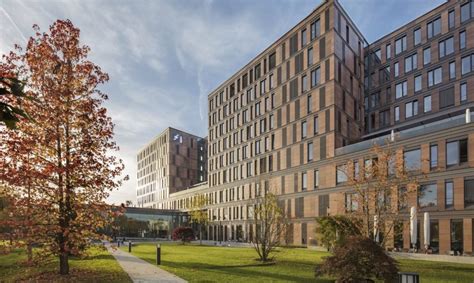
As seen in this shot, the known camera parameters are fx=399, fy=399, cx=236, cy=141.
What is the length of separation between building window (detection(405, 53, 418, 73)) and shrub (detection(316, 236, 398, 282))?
49.5 m

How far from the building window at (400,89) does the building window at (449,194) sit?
2412 cm

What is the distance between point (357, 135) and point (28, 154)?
4706 centimetres

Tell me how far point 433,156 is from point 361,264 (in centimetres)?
2904

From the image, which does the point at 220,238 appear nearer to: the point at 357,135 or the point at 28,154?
the point at 357,135

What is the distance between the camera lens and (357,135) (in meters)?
55.0

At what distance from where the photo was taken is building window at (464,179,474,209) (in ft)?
113

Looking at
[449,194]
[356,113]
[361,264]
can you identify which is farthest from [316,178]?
[361,264]

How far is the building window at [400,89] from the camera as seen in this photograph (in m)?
57.6

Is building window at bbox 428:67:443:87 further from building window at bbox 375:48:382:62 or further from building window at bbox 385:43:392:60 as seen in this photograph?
building window at bbox 375:48:382:62

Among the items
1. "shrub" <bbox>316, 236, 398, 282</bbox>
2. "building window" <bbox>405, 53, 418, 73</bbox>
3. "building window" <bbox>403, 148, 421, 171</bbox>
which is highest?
"building window" <bbox>405, 53, 418, 73</bbox>

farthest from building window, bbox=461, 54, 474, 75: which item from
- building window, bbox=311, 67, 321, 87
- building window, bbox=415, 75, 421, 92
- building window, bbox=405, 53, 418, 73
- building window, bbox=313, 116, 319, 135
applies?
building window, bbox=313, 116, 319, 135

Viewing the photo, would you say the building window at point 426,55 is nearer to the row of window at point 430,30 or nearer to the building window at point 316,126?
the row of window at point 430,30

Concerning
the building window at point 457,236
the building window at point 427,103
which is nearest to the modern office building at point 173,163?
the building window at point 427,103

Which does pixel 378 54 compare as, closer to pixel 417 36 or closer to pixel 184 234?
pixel 417 36
